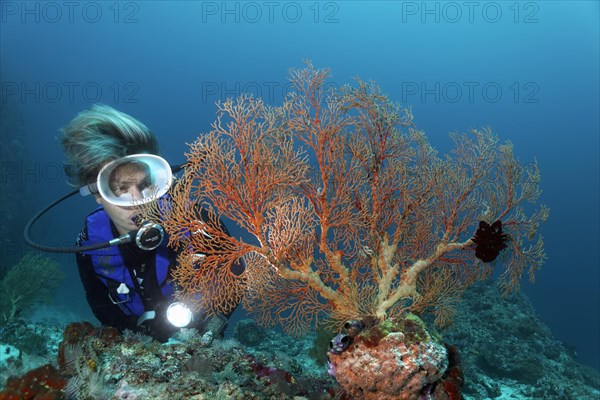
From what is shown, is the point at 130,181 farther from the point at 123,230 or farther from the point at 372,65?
the point at 372,65

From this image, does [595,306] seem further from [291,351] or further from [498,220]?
[498,220]

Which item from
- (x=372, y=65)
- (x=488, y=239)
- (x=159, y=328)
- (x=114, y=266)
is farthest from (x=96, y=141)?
(x=372, y=65)

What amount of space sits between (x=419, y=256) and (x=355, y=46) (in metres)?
119

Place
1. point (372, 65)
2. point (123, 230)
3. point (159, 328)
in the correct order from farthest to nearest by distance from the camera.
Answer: point (372, 65), point (123, 230), point (159, 328)

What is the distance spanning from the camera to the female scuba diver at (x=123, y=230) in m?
3.67

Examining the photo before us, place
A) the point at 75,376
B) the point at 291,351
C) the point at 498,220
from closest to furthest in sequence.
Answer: the point at 75,376
the point at 498,220
the point at 291,351

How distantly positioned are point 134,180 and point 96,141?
25.8 inches

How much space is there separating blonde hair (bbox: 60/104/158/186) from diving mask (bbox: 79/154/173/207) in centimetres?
26

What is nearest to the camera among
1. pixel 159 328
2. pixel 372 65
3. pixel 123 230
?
pixel 159 328

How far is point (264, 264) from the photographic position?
12.1ft

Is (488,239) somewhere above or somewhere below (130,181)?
below

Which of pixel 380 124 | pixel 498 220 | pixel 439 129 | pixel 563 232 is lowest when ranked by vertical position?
pixel 563 232

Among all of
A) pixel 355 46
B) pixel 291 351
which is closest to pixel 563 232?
pixel 355 46

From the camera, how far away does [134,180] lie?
3779 mm
